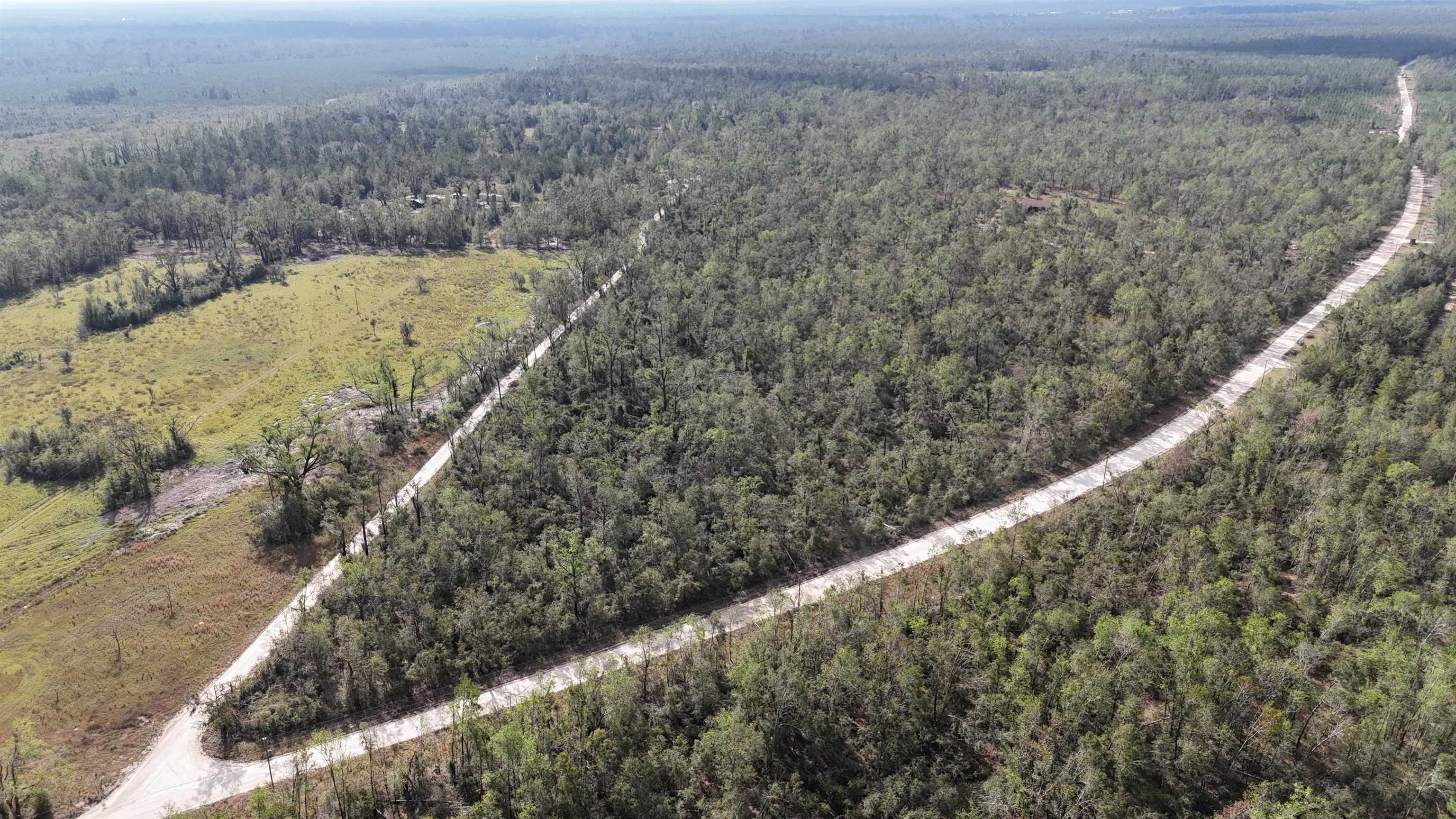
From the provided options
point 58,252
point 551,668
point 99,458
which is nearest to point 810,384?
point 551,668

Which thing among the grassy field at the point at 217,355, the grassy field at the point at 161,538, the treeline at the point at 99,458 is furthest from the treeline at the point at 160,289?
the treeline at the point at 99,458

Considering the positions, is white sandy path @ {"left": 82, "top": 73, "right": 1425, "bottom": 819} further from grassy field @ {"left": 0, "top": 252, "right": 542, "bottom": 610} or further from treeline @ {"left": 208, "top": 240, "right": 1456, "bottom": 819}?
grassy field @ {"left": 0, "top": 252, "right": 542, "bottom": 610}

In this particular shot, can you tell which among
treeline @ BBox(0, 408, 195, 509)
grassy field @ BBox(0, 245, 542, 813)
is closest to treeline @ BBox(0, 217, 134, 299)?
grassy field @ BBox(0, 245, 542, 813)

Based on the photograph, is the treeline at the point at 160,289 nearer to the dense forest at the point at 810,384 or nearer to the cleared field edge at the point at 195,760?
the dense forest at the point at 810,384

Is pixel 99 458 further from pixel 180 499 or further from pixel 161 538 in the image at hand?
pixel 161 538

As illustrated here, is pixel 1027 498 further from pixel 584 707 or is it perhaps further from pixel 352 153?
pixel 352 153

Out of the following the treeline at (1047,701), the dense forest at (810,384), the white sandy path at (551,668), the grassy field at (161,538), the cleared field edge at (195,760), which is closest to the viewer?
the treeline at (1047,701)
